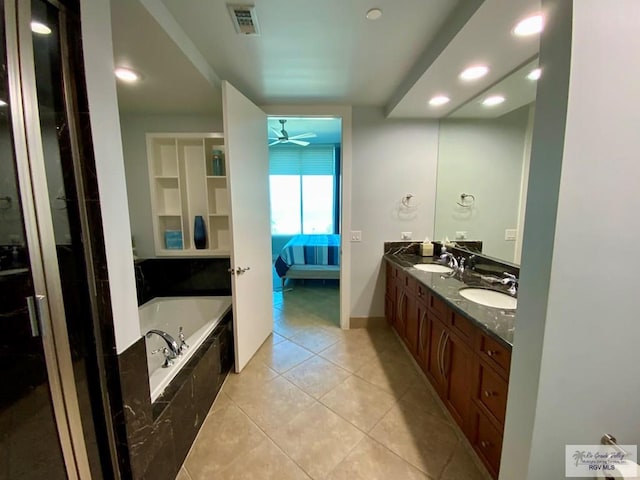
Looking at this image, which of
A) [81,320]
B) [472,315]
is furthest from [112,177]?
[472,315]

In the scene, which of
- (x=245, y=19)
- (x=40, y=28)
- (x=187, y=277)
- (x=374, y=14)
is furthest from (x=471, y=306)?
(x=187, y=277)

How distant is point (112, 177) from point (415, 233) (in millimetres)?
2696

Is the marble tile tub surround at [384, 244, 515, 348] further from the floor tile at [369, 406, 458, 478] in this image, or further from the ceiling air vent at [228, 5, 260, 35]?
the ceiling air vent at [228, 5, 260, 35]

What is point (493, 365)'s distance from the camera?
4.02 feet

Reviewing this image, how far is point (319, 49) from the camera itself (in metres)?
1.69

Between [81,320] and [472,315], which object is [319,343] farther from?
[81,320]

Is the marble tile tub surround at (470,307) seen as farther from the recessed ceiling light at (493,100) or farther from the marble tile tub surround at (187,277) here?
the marble tile tub surround at (187,277)

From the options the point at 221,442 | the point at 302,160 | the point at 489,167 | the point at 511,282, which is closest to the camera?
the point at 221,442

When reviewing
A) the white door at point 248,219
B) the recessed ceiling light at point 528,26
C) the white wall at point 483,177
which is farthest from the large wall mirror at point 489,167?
the white door at point 248,219

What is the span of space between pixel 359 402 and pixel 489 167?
7.57ft

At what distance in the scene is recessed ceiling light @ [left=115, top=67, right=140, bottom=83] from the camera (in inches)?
67.6

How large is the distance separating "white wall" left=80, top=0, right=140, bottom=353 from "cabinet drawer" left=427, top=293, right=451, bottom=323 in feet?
5.65

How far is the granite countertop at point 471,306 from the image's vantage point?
1190 mm

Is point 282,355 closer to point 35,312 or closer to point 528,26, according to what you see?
point 35,312
